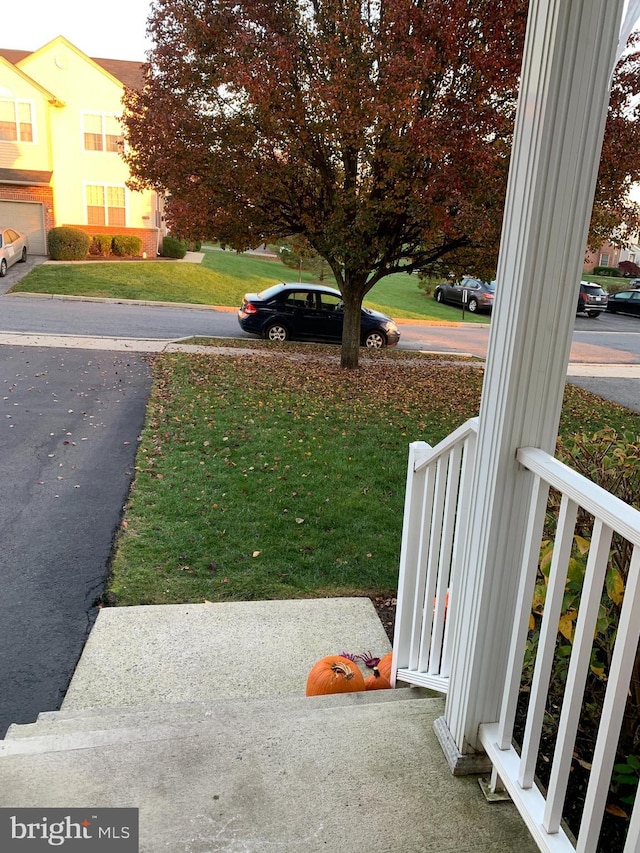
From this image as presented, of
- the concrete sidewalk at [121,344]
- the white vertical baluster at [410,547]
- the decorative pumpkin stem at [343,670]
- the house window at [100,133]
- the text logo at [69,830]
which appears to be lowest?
the concrete sidewalk at [121,344]

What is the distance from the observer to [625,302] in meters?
29.4

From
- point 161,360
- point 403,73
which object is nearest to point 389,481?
point 403,73

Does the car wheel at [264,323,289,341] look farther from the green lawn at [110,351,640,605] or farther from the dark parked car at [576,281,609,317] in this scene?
the dark parked car at [576,281,609,317]

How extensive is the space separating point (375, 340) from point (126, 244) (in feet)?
46.7

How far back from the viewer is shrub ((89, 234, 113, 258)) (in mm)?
24562

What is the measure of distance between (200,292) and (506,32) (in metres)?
15.2

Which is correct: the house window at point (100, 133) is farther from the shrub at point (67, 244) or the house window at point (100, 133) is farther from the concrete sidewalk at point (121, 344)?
the concrete sidewalk at point (121, 344)

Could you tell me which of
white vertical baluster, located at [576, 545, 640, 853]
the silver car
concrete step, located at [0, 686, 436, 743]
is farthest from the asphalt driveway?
the silver car

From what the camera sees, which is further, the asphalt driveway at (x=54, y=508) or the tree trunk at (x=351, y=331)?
the tree trunk at (x=351, y=331)

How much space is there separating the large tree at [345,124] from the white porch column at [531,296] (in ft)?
21.6

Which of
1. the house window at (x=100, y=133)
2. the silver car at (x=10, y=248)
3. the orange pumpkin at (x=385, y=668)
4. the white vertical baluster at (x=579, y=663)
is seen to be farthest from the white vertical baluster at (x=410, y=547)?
the house window at (x=100, y=133)

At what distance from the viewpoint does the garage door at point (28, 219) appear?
24141 mm

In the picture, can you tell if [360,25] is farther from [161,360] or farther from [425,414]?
[161,360]

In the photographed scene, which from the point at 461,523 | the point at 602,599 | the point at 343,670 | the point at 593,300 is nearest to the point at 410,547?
the point at 461,523
